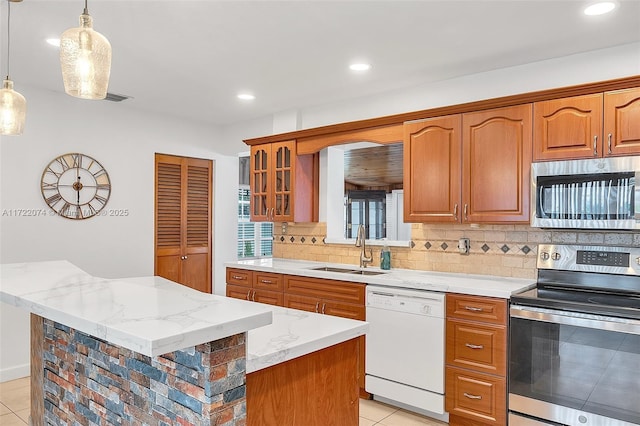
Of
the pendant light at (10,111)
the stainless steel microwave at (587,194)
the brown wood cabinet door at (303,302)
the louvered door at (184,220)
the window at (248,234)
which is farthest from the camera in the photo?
the window at (248,234)

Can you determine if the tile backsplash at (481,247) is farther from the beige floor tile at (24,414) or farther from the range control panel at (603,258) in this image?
the beige floor tile at (24,414)

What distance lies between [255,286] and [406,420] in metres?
1.85

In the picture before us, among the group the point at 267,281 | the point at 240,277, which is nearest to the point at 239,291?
the point at 240,277

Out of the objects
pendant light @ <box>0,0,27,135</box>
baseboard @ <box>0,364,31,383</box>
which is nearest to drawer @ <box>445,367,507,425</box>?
pendant light @ <box>0,0,27,135</box>

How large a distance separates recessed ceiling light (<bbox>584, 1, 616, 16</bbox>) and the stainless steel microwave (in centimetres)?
84

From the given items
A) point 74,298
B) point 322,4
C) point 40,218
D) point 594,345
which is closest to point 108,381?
point 74,298

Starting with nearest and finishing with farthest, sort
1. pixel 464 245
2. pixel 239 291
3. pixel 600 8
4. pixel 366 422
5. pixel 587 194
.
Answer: pixel 600 8
pixel 587 194
pixel 366 422
pixel 464 245
pixel 239 291

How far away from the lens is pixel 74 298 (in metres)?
1.56

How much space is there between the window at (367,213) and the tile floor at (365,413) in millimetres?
1524

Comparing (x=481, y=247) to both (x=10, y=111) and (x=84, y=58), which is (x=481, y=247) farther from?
(x=10, y=111)

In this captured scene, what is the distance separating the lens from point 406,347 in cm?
321

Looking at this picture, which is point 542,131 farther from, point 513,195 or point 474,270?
point 474,270

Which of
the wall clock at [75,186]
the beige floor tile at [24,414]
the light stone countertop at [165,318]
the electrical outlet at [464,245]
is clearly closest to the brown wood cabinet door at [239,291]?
the wall clock at [75,186]

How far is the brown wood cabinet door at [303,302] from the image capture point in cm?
379
